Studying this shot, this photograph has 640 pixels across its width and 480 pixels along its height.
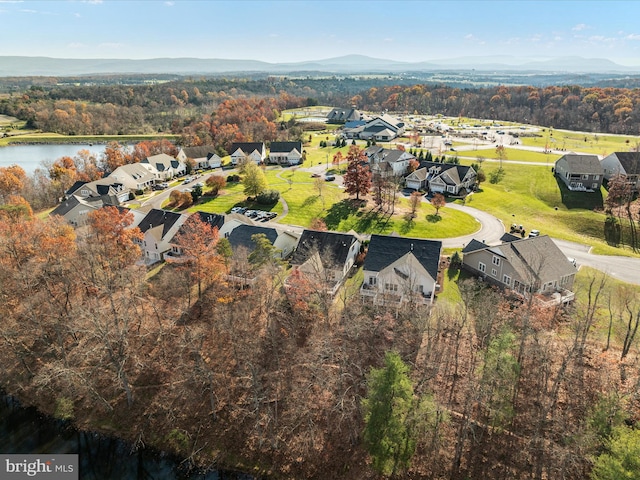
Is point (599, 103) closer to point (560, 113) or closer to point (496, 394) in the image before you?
point (560, 113)

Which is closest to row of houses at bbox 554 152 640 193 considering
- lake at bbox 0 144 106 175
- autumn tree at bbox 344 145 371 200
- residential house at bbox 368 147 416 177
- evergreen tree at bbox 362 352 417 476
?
residential house at bbox 368 147 416 177

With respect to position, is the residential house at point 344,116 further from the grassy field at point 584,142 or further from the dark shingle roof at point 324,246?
the dark shingle roof at point 324,246

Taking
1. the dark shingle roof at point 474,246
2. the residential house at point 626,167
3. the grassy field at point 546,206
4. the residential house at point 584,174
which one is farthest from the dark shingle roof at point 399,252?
the residential house at point 626,167

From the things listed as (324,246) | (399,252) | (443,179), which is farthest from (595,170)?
(324,246)

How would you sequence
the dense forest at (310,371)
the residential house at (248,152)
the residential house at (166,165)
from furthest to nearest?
the residential house at (248,152) < the residential house at (166,165) < the dense forest at (310,371)

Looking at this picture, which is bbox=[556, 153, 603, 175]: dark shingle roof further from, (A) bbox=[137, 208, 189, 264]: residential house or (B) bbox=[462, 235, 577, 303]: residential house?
(A) bbox=[137, 208, 189, 264]: residential house

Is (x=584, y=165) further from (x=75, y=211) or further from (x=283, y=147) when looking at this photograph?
(x=75, y=211)
